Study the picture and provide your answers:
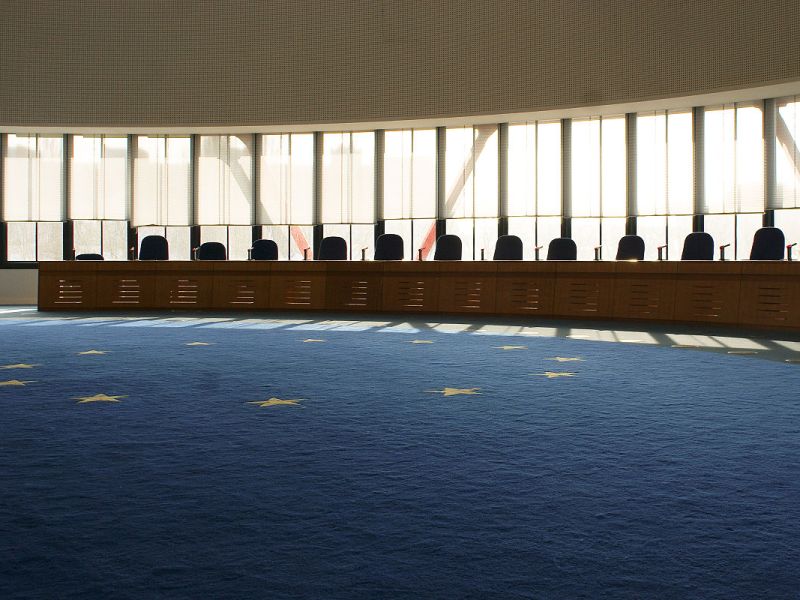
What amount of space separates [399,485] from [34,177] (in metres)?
13.3

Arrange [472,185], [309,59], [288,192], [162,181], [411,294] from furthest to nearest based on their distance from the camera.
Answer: [162,181], [288,192], [472,185], [309,59], [411,294]

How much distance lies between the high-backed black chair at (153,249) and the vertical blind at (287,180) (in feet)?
6.23

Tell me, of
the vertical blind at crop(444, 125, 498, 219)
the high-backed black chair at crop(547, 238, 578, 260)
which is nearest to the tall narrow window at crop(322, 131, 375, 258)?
the vertical blind at crop(444, 125, 498, 219)

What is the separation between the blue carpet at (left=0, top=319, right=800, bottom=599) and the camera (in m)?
1.92

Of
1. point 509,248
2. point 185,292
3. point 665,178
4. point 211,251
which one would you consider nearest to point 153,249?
point 211,251

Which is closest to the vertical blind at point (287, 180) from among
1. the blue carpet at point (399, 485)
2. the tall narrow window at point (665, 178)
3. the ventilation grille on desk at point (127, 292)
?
the ventilation grille on desk at point (127, 292)

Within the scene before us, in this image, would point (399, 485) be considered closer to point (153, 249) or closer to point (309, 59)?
point (153, 249)

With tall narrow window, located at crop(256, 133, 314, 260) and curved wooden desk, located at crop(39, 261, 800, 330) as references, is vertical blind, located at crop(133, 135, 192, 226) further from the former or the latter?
curved wooden desk, located at crop(39, 261, 800, 330)

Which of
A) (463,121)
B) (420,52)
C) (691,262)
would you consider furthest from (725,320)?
(420,52)

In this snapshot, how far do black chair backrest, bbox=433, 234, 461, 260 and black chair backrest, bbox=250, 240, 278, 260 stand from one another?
2.41 meters

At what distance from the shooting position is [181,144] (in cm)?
1409

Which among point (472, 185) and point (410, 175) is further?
point (410, 175)

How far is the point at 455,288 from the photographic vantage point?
36.3ft

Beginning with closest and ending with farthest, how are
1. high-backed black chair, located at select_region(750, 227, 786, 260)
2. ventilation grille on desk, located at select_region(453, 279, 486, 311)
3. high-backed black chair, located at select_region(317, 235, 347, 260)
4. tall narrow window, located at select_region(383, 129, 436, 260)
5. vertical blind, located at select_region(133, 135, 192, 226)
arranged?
high-backed black chair, located at select_region(750, 227, 786, 260), ventilation grille on desk, located at select_region(453, 279, 486, 311), high-backed black chair, located at select_region(317, 235, 347, 260), tall narrow window, located at select_region(383, 129, 436, 260), vertical blind, located at select_region(133, 135, 192, 226)
